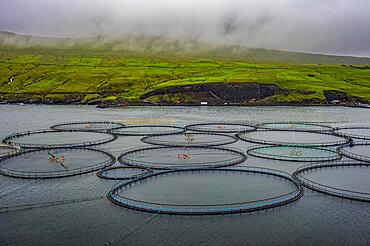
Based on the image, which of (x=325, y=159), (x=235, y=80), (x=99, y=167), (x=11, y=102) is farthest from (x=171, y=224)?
(x=11, y=102)

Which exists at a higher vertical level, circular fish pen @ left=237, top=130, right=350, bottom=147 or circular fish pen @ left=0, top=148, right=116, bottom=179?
circular fish pen @ left=237, top=130, right=350, bottom=147

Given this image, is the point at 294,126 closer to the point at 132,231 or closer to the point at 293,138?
the point at 293,138

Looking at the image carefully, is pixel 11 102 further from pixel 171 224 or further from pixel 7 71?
pixel 171 224

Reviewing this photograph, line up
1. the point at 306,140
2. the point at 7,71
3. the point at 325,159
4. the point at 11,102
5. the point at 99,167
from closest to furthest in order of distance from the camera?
the point at 99,167, the point at 325,159, the point at 306,140, the point at 11,102, the point at 7,71

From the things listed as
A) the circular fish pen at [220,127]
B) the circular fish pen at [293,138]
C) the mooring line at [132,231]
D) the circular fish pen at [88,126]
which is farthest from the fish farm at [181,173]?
the circular fish pen at [88,126]

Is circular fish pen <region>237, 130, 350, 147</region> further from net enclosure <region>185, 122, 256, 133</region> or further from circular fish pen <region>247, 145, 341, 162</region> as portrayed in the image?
net enclosure <region>185, 122, 256, 133</region>

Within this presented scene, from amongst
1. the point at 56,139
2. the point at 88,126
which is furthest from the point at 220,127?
the point at 56,139

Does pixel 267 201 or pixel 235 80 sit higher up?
pixel 235 80

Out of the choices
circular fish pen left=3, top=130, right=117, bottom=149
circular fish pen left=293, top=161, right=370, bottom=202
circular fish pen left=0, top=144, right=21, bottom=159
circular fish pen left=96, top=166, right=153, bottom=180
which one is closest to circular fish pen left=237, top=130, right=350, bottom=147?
circular fish pen left=293, top=161, right=370, bottom=202
